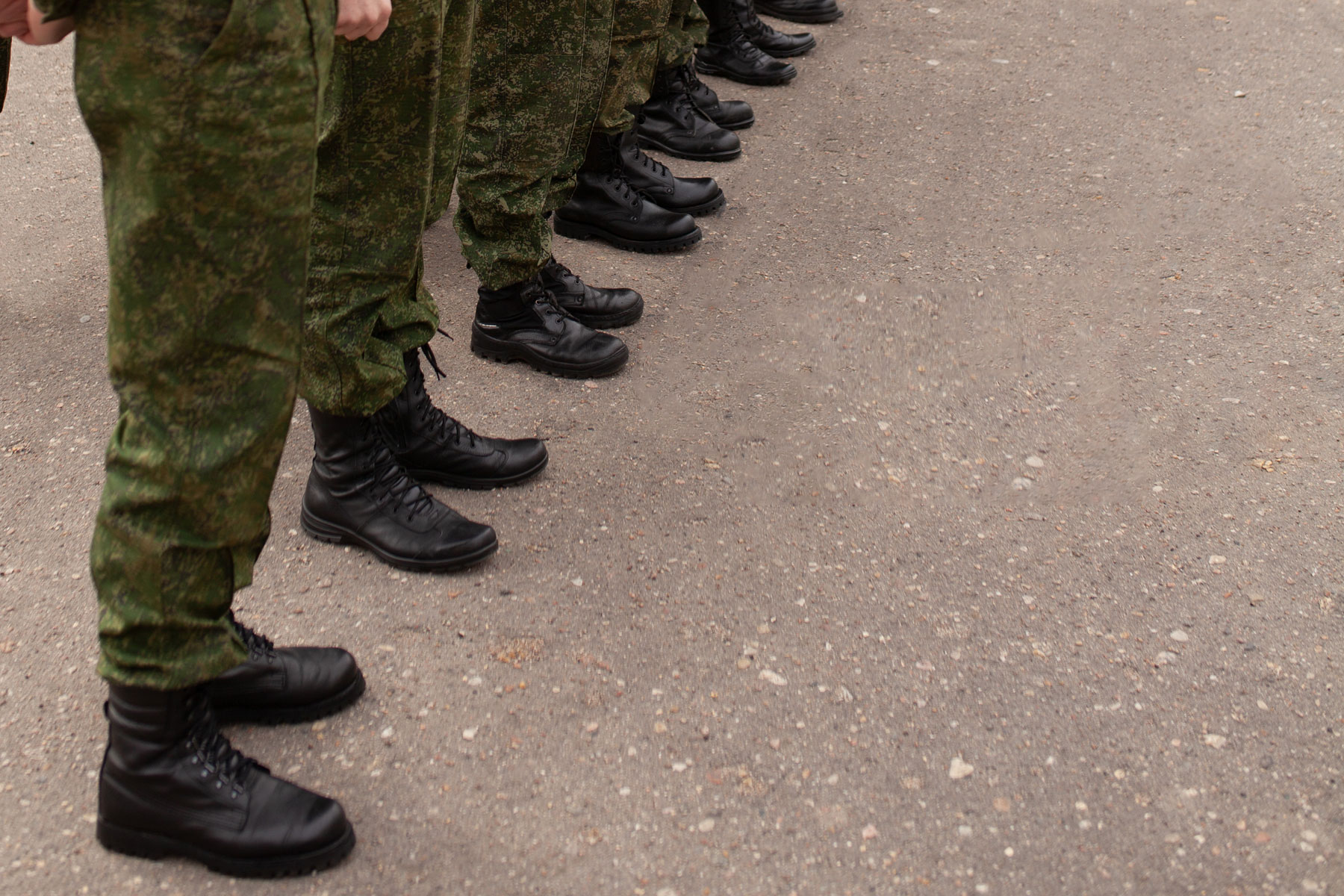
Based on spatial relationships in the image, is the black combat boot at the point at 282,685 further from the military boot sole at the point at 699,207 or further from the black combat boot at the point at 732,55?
the black combat boot at the point at 732,55

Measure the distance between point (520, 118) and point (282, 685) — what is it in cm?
128

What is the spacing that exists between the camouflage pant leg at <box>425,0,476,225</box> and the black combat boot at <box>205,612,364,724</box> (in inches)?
29.2

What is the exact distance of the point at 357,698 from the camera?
6.17 feet

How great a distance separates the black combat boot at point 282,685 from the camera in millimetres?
1763

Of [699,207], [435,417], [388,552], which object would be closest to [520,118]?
[435,417]

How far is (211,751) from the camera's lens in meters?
1.57

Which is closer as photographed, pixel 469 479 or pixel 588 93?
pixel 469 479

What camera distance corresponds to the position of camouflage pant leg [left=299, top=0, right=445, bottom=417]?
1.79 meters

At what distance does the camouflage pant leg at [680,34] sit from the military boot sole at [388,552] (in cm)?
196

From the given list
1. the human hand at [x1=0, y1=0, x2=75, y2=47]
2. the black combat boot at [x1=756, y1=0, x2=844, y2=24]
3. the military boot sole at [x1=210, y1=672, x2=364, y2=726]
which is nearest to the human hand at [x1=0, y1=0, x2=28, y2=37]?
the human hand at [x1=0, y1=0, x2=75, y2=47]

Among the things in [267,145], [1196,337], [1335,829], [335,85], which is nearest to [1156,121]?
[1196,337]

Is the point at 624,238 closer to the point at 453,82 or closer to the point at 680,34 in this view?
the point at 680,34

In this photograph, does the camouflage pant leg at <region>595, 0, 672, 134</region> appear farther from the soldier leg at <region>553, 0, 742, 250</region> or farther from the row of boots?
the row of boots

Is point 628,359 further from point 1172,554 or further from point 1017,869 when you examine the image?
point 1017,869
